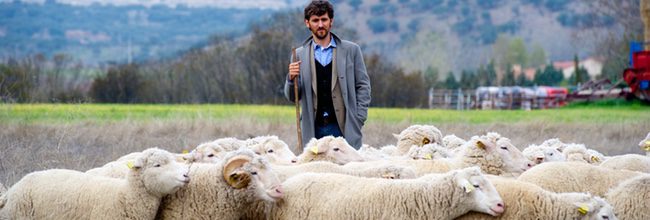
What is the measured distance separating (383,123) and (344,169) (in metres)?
12.8

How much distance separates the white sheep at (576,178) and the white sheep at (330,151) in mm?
1841

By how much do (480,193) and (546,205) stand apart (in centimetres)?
58

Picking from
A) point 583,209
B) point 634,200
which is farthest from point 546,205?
point 634,200

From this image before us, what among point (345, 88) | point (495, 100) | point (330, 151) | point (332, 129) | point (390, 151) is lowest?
point (495, 100)

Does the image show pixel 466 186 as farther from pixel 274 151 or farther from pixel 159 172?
pixel 274 151

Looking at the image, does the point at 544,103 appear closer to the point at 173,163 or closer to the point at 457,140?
the point at 457,140

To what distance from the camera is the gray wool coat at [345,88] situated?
33.8ft

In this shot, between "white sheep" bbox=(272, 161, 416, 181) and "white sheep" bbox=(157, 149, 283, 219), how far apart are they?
0.81m

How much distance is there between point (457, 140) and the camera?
11914 millimetres

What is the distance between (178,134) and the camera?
18688 mm

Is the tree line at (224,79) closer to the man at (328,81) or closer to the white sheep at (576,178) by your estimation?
the man at (328,81)

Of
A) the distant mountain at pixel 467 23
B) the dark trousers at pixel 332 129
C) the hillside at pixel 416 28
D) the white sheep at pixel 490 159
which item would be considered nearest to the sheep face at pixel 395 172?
the white sheep at pixel 490 159

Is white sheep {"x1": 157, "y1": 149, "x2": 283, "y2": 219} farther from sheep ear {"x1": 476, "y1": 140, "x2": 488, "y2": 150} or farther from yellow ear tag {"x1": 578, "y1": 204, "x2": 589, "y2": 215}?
sheep ear {"x1": 476, "y1": 140, "x2": 488, "y2": 150}

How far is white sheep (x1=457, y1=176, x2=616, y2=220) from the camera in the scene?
755cm
